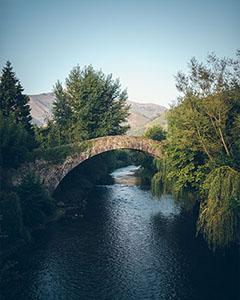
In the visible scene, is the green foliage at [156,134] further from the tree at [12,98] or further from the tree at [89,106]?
the tree at [12,98]

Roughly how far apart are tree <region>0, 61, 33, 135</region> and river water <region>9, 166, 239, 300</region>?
16061 millimetres

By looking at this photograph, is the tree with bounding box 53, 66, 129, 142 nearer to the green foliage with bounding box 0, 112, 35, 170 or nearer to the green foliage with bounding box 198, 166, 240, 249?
the green foliage with bounding box 0, 112, 35, 170

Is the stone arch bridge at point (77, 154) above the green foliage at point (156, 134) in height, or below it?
below


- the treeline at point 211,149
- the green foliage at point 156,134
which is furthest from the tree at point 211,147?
the green foliage at point 156,134

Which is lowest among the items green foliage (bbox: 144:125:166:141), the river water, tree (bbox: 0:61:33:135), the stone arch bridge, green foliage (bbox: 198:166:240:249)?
the river water

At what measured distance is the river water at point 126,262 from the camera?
1778 cm

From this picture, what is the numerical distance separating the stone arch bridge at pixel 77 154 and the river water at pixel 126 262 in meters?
5.30

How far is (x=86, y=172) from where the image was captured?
153 feet

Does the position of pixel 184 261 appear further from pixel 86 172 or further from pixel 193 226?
pixel 86 172

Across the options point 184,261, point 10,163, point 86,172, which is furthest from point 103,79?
point 184,261

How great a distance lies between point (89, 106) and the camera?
1652 inches

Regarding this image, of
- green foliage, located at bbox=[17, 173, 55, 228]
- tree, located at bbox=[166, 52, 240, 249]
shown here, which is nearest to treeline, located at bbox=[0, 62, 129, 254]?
green foliage, located at bbox=[17, 173, 55, 228]

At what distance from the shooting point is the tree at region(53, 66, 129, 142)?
42.1 m

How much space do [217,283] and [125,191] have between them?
26208 millimetres
